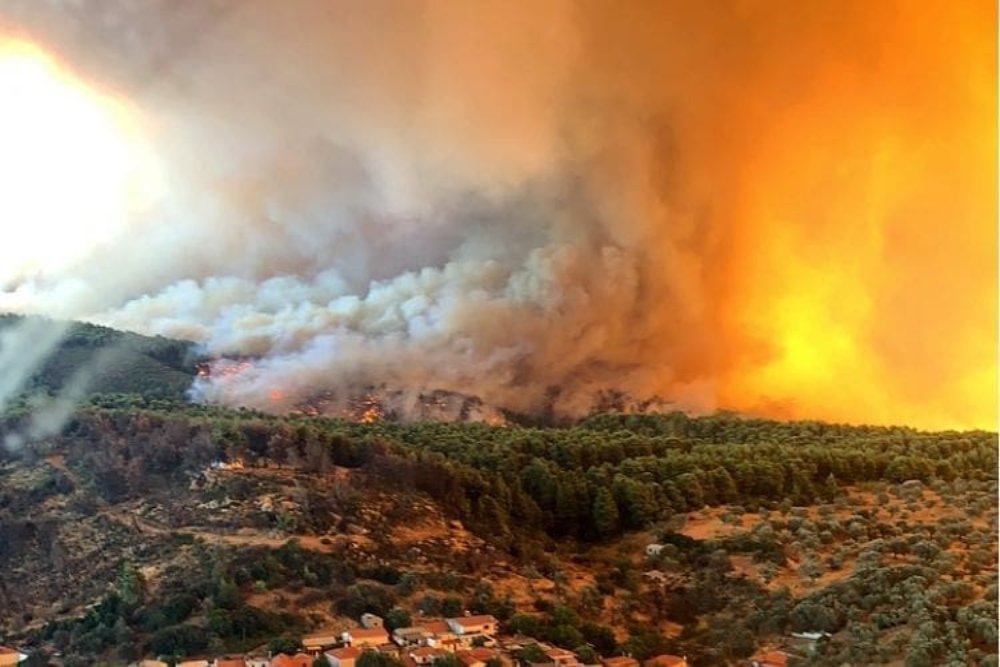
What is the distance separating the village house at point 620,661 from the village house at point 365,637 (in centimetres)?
155

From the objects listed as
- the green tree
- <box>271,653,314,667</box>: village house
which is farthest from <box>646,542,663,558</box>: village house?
<box>271,653,314,667</box>: village house

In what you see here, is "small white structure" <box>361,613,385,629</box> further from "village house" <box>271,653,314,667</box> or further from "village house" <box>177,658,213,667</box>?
"village house" <box>177,658,213,667</box>

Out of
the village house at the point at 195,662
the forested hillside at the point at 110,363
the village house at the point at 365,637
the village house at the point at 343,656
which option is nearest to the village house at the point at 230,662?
the village house at the point at 195,662

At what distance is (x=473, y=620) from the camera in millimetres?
8016

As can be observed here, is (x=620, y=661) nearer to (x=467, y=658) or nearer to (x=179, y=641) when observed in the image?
(x=467, y=658)

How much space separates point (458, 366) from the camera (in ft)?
39.2

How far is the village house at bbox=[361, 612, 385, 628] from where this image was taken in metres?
7.91

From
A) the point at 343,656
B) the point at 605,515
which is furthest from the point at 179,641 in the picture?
the point at 605,515

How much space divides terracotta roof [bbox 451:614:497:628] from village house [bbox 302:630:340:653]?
879 millimetres

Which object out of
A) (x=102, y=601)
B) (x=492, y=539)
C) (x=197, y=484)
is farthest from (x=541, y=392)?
(x=102, y=601)

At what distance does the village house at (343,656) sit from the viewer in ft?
24.2

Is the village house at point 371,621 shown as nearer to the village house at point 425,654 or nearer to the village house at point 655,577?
the village house at point 425,654

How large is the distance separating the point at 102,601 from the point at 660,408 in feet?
21.4

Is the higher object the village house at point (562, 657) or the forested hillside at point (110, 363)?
the forested hillside at point (110, 363)
